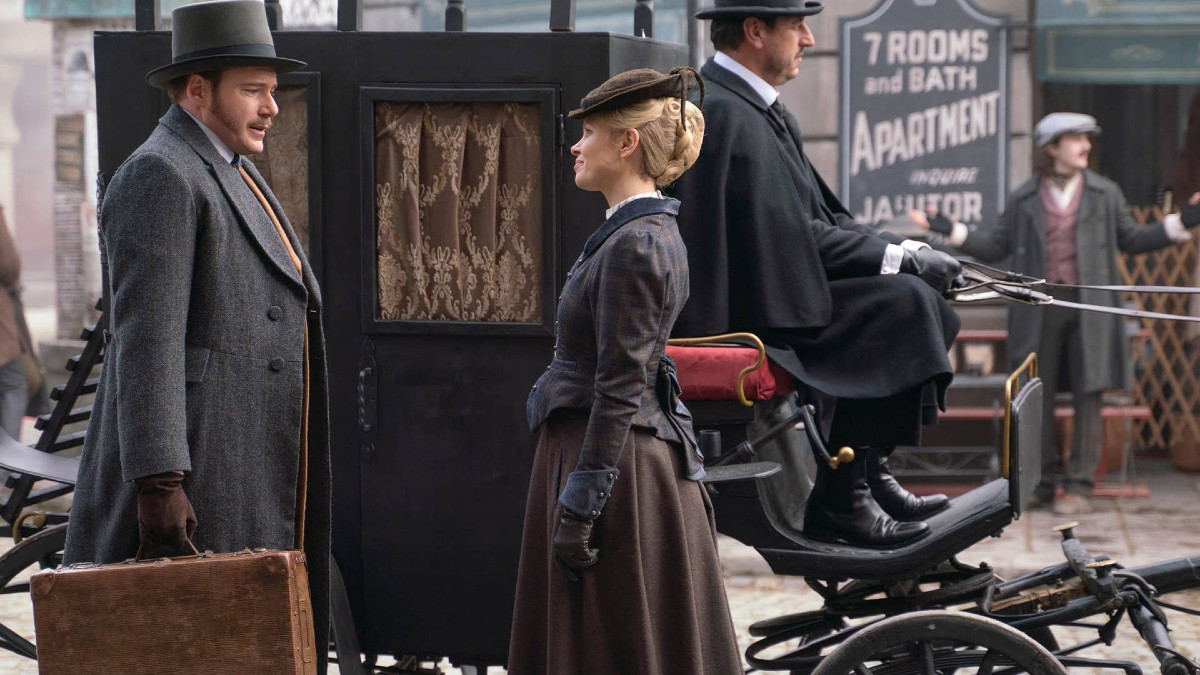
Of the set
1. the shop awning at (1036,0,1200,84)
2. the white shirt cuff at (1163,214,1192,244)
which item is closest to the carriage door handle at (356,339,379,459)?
the white shirt cuff at (1163,214,1192,244)

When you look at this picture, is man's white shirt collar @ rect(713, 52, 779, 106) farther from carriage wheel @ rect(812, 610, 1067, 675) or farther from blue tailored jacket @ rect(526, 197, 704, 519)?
carriage wheel @ rect(812, 610, 1067, 675)

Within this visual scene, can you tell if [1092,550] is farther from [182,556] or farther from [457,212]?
[182,556]

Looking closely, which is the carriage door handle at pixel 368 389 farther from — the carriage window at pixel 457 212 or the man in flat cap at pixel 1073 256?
the man in flat cap at pixel 1073 256

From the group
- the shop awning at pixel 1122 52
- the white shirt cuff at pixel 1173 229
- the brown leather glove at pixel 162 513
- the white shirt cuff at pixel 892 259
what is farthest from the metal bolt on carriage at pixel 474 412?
the shop awning at pixel 1122 52

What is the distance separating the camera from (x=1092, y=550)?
7.80 meters

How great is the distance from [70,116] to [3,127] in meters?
2.44

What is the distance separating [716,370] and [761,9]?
3.36ft

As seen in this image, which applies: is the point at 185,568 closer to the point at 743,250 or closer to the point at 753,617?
the point at 743,250

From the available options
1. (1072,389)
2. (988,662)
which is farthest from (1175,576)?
(1072,389)

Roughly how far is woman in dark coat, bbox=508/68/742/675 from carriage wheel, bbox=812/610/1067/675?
60 cm

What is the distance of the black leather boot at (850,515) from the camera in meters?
4.35

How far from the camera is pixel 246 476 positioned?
11.4 feet

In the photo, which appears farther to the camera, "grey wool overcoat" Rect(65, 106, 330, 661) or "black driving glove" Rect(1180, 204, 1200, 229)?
"black driving glove" Rect(1180, 204, 1200, 229)

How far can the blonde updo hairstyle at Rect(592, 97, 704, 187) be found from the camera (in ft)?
11.1
